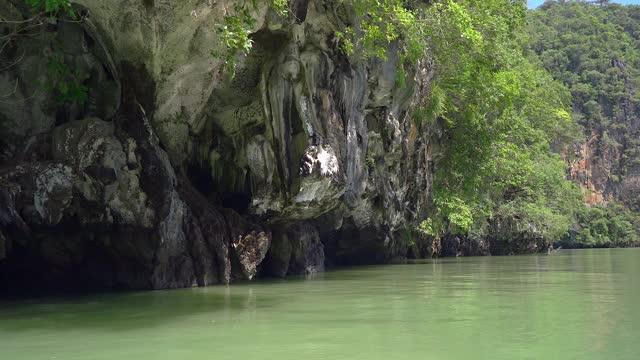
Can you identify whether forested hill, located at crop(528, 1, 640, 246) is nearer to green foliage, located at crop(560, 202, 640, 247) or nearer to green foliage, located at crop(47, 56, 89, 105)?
green foliage, located at crop(560, 202, 640, 247)

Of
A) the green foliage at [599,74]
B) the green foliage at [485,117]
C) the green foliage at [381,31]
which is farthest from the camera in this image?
the green foliage at [599,74]

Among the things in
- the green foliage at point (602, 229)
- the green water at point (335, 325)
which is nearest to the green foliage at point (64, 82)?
the green water at point (335, 325)

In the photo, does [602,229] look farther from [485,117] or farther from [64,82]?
[64,82]

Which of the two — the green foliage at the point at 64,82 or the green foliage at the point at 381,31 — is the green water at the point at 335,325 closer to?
the green foliage at the point at 64,82

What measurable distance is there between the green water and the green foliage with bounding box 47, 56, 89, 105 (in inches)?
128

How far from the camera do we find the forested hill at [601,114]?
65562mm

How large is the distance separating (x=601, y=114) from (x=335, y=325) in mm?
72322

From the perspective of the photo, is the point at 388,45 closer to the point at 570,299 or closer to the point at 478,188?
the point at 570,299

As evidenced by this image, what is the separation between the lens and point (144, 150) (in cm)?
1273

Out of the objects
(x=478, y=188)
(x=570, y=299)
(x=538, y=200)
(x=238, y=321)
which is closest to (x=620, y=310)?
(x=570, y=299)

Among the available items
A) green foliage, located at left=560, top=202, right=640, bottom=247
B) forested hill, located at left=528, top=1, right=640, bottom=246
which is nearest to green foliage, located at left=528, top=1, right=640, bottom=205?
forested hill, located at left=528, top=1, right=640, bottom=246

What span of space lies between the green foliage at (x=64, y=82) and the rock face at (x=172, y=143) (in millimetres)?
134

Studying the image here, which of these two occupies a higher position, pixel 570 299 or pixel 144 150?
pixel 144 150

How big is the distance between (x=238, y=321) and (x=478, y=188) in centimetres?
2158
